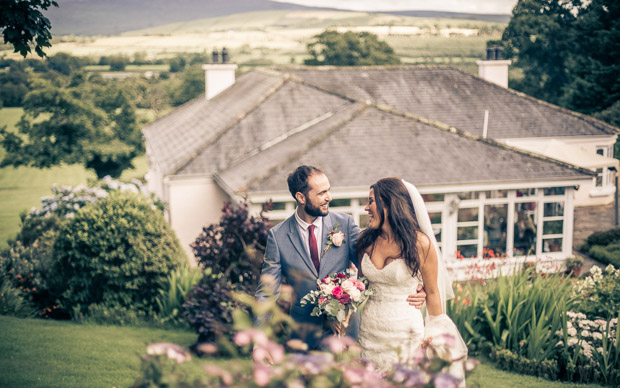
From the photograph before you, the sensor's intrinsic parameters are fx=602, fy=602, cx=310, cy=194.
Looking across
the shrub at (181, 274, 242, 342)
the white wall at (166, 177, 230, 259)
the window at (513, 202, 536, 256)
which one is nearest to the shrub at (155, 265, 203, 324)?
the shrub at (181, 274, 242, 342)

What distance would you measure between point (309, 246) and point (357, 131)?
1351 centimetres

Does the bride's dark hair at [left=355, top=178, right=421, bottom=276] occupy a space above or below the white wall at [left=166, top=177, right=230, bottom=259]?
above

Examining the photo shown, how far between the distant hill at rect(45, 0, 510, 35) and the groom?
37.8ft

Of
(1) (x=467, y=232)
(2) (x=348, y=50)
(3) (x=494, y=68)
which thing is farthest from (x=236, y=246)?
(2) (x=348, y=50)

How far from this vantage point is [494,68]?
32.7 meters

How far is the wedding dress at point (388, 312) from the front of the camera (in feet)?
16.0

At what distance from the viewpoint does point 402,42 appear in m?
69.4

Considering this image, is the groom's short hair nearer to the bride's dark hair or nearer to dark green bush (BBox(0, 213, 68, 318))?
the bride's dark hair

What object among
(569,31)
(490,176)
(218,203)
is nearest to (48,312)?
(218,203)

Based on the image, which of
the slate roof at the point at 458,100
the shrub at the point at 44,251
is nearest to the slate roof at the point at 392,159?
the shrub at the point at 44,251

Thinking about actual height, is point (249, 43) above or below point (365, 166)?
above

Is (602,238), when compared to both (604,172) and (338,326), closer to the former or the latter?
(604,172)

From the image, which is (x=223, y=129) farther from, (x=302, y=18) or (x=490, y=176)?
(x=302, y=18)

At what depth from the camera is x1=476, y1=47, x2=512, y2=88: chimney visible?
32500 millimetres
